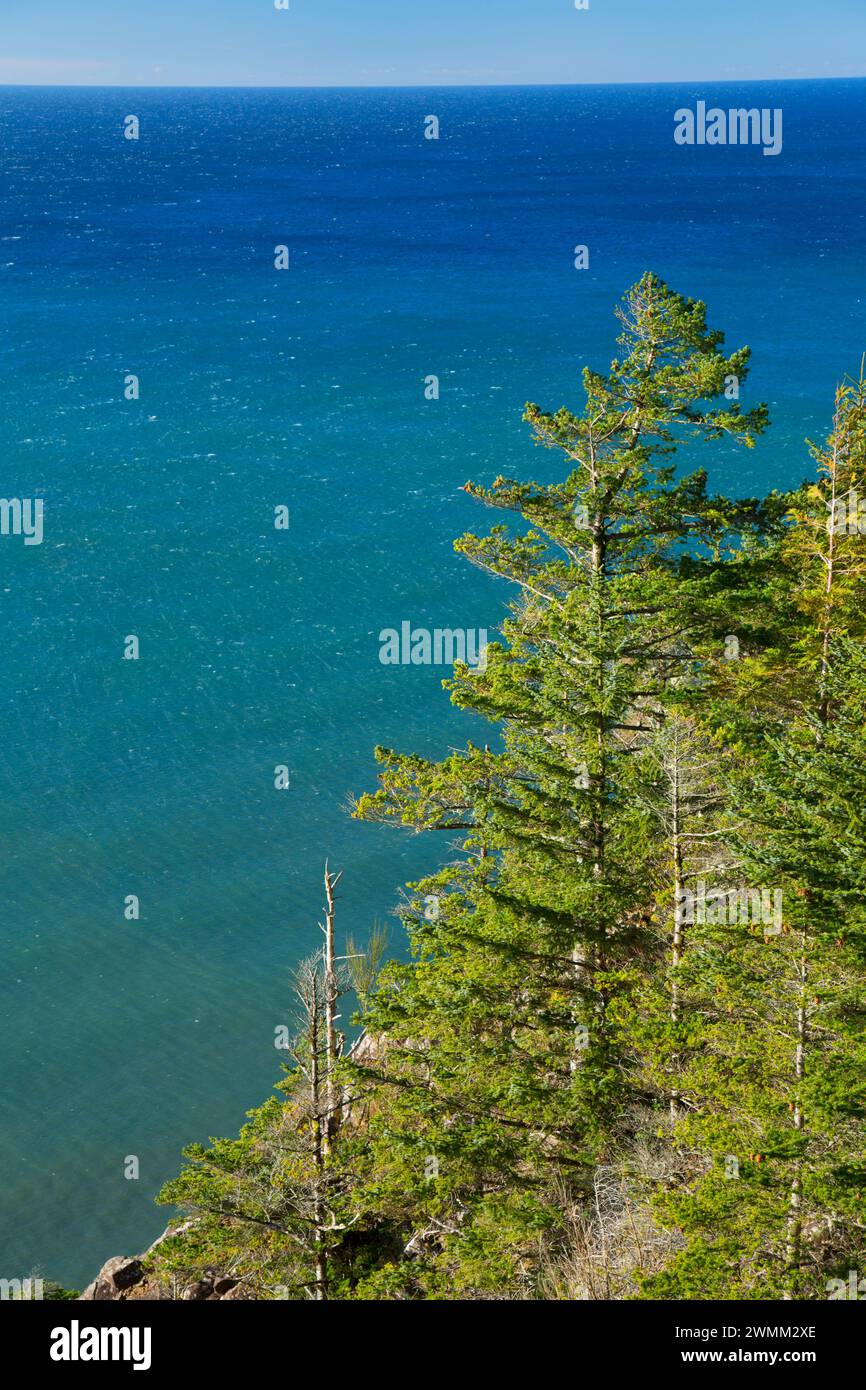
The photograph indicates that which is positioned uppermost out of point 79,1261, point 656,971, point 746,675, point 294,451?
point 294,451

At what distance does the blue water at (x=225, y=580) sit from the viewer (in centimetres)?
3269

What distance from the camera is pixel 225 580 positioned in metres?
58.8

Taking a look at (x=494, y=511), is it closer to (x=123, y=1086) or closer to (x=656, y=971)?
(x=123, y=1086)

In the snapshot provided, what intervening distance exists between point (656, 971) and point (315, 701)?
30.6m

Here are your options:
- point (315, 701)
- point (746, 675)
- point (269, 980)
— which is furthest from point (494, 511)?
point (746, 675)

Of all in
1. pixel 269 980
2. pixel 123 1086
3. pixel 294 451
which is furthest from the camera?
Answer: pixel 294 451

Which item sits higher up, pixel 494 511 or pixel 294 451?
pixel 294 451

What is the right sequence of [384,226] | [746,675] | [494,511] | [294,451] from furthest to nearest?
[384,226], [294,451], [494,511], [746,675]

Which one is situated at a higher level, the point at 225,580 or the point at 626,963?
the point at 225,580

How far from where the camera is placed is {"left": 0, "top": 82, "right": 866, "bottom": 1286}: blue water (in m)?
32.7

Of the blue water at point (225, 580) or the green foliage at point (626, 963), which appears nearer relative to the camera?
the green foliage at point (626, 963)

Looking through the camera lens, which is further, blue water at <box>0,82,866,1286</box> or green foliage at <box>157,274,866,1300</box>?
blue water at <box>0,82,866,1286</box>

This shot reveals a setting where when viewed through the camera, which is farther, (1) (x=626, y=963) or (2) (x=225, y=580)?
(2) (x=225, y=580)

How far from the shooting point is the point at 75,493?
2660 inches
